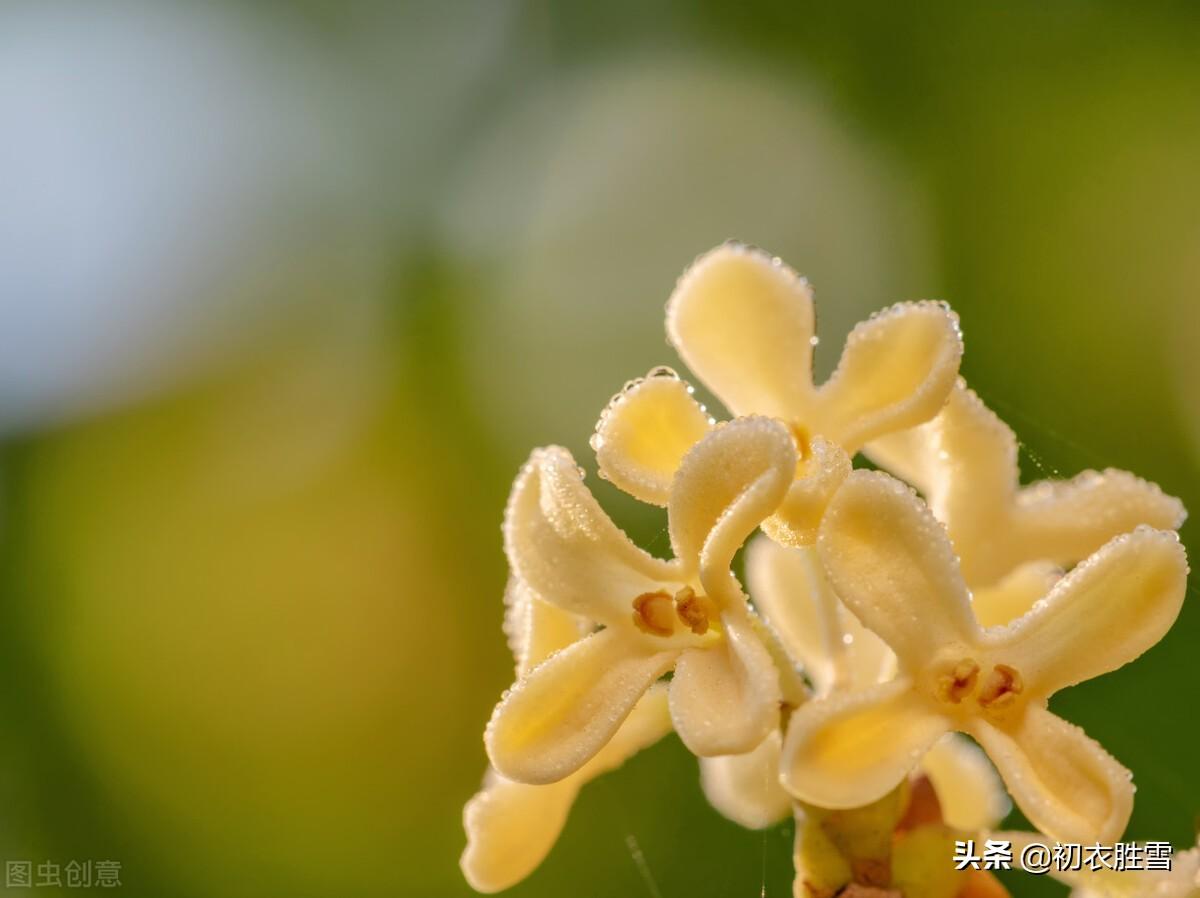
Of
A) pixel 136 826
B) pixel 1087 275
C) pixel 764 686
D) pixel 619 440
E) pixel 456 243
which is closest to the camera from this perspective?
pixel 764 686

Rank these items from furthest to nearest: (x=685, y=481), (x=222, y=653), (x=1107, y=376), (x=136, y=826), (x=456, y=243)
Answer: (x=456, y=243) → (x=222, y=653) → (x=136, y=826) → (x=1107, y=376) → (x=685, y=481)

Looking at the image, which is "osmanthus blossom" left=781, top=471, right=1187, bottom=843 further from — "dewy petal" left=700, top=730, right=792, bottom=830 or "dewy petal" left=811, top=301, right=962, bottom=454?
"dewy petal" left=700, top=730, right=792, bottom=830

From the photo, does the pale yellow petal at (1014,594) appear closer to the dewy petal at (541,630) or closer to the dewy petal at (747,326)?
the dewy petal at (747,326)

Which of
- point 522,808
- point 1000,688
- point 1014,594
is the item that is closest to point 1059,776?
point 1000,688

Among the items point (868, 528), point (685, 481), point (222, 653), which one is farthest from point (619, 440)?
point (222, 653)

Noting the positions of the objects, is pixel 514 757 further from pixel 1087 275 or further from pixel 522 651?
pixel 1087 275

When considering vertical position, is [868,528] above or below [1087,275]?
below

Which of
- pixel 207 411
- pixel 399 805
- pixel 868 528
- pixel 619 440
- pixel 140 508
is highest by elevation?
pixel 207 411

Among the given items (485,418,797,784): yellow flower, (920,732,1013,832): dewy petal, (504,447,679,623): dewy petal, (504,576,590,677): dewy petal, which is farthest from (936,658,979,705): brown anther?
(920,732,1013,832): dewy petal
